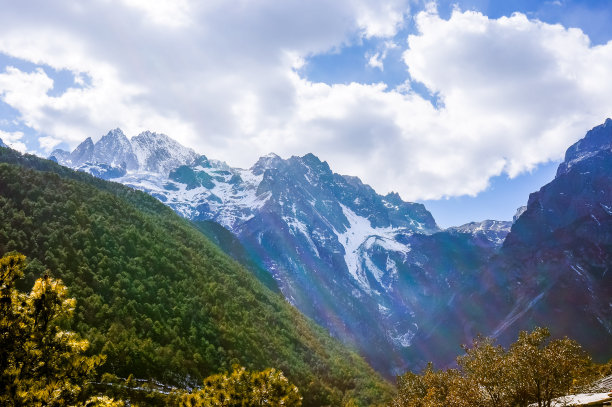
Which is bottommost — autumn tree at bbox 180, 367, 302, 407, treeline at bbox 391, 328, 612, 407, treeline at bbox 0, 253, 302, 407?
treeline at bbox 391, 328, 612, 407

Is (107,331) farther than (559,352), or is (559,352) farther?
(107,331)

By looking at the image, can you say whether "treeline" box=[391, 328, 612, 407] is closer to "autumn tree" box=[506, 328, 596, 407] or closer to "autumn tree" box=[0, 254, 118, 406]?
"autumn tree" box=[506, 328, 596, 407]

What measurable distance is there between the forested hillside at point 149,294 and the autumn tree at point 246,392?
7241 cm

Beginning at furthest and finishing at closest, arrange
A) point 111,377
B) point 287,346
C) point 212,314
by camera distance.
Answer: point 287,346 → point 212,314 → point 111,377

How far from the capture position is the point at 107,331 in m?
93.3

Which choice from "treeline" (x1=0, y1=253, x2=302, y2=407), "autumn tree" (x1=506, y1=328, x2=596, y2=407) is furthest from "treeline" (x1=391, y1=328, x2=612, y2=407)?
"treeline" (x1=0, y1=253, x2=302, y2=407)

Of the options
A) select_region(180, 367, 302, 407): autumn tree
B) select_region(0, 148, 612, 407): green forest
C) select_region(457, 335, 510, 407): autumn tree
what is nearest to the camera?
select_region(0, 148, 612, 407): green forest

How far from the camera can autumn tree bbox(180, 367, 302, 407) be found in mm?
20953

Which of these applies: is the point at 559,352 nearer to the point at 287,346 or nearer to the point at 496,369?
the point at 496,369

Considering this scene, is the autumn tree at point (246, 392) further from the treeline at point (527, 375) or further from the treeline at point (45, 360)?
the treeline at point (527, 375)

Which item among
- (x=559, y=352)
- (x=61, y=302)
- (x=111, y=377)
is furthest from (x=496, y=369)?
(x=111, y=377)

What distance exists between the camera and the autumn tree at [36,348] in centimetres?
1733

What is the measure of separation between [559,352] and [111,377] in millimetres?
78046

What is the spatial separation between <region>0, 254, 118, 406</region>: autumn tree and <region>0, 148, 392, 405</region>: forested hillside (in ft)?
237
